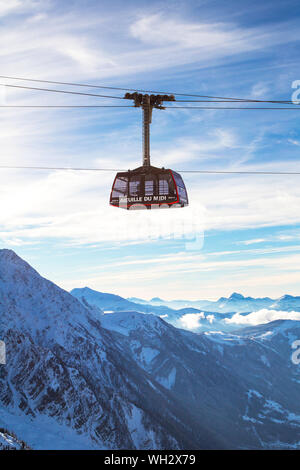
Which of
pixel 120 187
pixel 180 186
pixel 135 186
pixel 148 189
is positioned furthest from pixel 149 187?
pixel 120 187

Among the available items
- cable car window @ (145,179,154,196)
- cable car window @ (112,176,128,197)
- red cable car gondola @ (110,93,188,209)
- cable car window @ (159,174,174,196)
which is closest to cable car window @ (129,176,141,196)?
red cable car gondola @ (110,93,188,209)

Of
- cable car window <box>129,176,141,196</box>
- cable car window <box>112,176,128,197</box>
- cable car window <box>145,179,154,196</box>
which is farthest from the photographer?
cable car window <box>112,176,128,197</box>

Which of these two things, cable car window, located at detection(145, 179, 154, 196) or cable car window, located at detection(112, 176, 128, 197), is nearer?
cable car window, located at detection(145, 179, 154, 196)

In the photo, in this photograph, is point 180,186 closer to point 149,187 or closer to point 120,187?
point 149,187

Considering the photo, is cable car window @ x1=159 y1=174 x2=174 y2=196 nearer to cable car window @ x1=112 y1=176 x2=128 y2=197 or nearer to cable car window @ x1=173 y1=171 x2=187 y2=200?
cable car window @ x1=173 y1=171 x2=187 y2=200

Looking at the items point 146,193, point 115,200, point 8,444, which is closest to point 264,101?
point 146,193

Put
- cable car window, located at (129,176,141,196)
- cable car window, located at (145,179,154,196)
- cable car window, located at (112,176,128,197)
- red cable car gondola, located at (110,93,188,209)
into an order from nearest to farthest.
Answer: red cable car gondola, located at (110,93,188,209)
cable car window, located at (145,179,154,196)
cable car window, located at (129,176,141,196)
cable car window, located at (112,176,128,197)

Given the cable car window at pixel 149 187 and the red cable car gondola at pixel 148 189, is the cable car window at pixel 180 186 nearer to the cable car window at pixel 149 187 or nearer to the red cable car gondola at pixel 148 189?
the red cable car gondola at pixel 148 189
